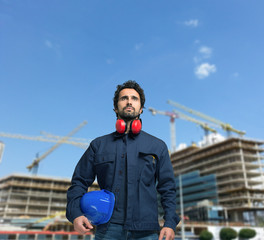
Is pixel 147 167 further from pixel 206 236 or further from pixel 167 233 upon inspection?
Answer: pixel 206 236

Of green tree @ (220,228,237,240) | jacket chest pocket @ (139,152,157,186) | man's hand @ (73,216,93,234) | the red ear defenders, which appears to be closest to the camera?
man's hand @ (73,216,93,234)

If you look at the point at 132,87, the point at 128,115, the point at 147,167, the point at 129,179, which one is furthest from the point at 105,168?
the point at 132,87

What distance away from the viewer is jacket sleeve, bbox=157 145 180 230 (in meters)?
2.66

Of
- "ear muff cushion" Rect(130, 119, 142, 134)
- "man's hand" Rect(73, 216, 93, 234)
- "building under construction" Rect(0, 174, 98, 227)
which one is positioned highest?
"building under construction" Rect(0, 174, 98, 227)

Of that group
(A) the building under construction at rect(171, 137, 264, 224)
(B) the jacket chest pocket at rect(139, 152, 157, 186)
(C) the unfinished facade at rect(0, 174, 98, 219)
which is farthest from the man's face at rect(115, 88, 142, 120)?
(C) the unfinished facade at rect(0, 174, 98, 219)

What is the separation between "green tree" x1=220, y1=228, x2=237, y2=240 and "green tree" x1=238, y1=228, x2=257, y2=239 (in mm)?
2301

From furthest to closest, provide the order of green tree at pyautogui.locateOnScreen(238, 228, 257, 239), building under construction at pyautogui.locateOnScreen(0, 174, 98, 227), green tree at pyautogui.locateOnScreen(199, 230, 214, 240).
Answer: building under construction at pyautogui.locateOnScreen(0, 174, 98, 227) → green tree at pyautogui.locateOnScreen(238, 228, 257, 239) → green tree at pyautogui.locateOnScreen(199, 230, 214, 240)

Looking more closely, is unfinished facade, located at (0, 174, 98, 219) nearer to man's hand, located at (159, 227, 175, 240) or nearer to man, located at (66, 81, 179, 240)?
man, located at (66, 81, 179, 240)

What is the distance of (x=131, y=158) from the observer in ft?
9.18

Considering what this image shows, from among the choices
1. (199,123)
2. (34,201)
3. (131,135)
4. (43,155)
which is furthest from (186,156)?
(131,135)

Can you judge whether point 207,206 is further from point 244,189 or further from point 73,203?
point 73,203

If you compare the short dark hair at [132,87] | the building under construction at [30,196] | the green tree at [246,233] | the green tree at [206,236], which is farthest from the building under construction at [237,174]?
the short dark hair at [132,87]

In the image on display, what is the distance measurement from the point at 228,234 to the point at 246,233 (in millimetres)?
4542

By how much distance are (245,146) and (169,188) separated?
82.1 metres
